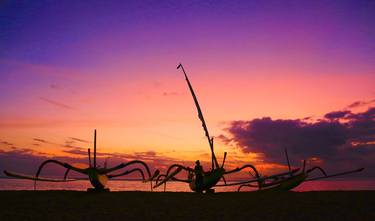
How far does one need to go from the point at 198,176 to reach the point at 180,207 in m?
14.6

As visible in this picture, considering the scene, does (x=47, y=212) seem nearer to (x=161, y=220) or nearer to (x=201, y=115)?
(x=161, y=220)

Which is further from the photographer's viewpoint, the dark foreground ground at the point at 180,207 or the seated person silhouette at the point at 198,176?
the seated person silhouette at the point at 198,176

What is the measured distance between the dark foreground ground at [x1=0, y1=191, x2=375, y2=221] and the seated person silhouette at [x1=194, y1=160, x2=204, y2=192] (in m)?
9.07

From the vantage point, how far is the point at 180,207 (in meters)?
23.0

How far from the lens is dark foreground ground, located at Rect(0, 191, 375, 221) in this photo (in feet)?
64.1

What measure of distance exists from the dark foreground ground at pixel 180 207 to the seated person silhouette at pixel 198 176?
357 inches

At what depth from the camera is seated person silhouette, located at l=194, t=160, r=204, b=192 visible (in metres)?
37.1

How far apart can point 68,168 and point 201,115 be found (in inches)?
641

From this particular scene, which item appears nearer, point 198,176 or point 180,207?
point 180,207

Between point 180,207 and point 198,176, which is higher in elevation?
point 198,176

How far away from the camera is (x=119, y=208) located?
22.6 m

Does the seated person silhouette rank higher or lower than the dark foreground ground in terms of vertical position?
higher

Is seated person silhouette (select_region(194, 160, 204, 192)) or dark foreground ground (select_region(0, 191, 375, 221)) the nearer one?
dark foreground ground (select_region(0, 191, 375, 221))

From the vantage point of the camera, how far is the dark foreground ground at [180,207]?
19.5 m
